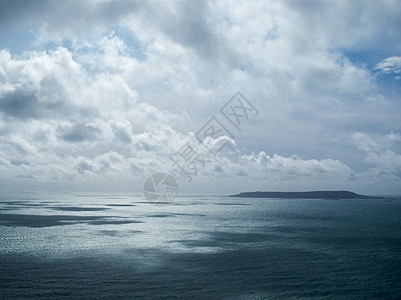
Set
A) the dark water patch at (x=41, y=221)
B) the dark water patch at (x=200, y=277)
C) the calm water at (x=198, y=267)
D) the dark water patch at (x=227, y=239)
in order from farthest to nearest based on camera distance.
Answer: the dark water patch at (x=41, y=221)
the dark water patch at (x=227, y=239)
the calm water at (x=198, y=267)
the dark water patch at (x=200, y=277)

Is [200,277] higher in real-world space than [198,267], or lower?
higher

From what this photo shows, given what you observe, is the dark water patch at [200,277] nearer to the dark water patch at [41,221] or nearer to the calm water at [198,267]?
the calm water at [198,267]

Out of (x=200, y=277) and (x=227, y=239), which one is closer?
(x=200, y=277)

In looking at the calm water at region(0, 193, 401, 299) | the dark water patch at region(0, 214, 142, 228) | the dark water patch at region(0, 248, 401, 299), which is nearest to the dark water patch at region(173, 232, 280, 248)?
the calm water at region(0, 193, 401, 299)

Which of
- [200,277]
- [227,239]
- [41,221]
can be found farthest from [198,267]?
[41,221]

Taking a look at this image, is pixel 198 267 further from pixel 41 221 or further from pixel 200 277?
pixel 41 221

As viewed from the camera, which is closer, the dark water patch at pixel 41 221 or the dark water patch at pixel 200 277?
the dark water patch at pixel 200 277

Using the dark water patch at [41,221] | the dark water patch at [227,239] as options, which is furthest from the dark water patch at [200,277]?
the dark water patch at [41,221]

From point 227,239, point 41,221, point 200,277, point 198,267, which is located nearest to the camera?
point 200,277

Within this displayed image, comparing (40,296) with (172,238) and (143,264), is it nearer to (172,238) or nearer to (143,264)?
(143,264)

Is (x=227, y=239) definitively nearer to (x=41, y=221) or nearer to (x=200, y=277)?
(x=200, y=277)

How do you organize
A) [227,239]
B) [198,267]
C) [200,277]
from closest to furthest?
1. [200,277]
2. [198,267]
3. [227,239]

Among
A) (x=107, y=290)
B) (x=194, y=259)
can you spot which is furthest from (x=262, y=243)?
(x=107, y=290)

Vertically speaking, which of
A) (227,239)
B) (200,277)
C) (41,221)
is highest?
(200,277)
